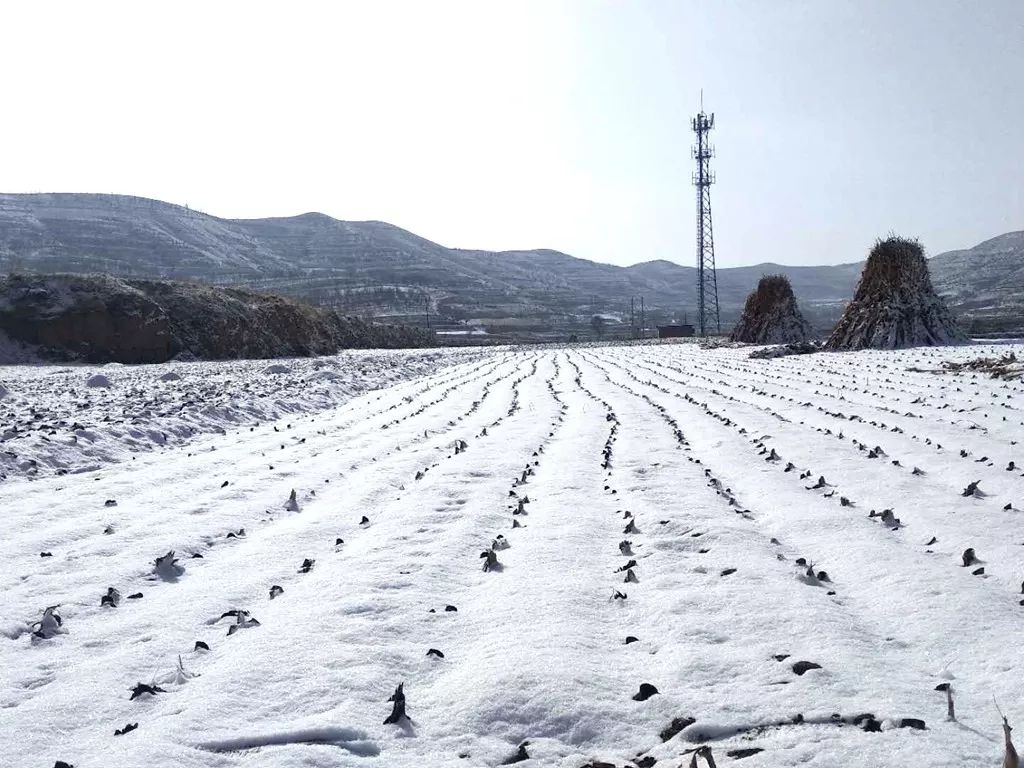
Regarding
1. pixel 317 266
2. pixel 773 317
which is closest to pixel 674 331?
pixel 773 317

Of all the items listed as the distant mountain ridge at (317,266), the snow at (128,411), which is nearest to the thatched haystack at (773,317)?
the snow at (128,411)

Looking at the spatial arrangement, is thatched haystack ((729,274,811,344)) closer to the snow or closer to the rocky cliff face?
the rocky cliff face

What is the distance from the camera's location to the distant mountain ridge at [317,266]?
120 metres

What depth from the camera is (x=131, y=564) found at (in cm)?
434

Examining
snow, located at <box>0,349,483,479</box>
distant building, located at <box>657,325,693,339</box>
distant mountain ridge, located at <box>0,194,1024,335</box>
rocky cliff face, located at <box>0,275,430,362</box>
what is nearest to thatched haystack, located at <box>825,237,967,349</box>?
snow, located at <box>0,349,483,479</box>

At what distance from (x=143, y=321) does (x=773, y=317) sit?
2827 centimetres

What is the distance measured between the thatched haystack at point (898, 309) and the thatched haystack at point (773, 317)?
1002 centimetres

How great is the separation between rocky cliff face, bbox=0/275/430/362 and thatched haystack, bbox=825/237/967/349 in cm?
2497

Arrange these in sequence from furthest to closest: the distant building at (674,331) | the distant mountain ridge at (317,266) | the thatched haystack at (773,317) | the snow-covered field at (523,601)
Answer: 1. the distant mountain ridge at (317,266)
2. the distant building at (674,331)
3. the thatched haystack at (773,317)
4. the snow-covered field at (523,601)

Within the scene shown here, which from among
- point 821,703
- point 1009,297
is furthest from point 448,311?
point 821,703

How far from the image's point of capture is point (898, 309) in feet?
81.9

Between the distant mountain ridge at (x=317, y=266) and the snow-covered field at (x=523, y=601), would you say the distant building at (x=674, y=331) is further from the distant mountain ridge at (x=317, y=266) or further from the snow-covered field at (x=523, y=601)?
the snow-covered field at (x=523, y=601)

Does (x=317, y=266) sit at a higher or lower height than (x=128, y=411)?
higher

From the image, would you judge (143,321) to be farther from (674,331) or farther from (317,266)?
(317,266)
